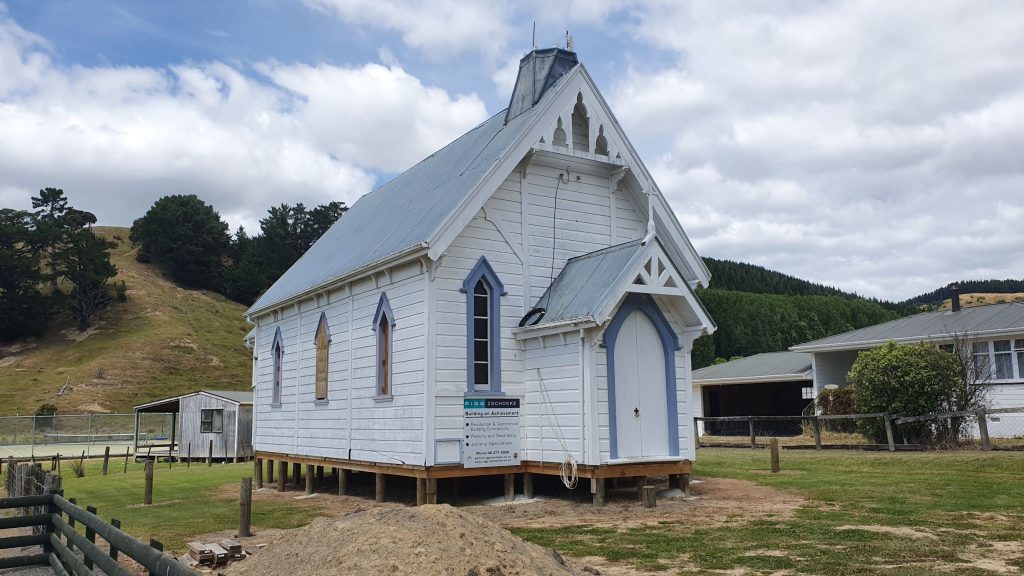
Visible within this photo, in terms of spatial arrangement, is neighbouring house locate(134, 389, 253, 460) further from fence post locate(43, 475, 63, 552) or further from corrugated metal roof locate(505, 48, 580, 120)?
fence post locate(43, 475, 63, 552)

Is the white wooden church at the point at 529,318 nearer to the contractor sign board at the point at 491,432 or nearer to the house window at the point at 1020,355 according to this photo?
the contractor sign board at the point at 491,432

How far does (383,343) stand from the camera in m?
17.5

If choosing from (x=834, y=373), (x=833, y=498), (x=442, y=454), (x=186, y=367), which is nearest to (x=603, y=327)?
(x=442, y=454)

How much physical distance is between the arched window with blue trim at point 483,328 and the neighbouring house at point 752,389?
84.3 feet

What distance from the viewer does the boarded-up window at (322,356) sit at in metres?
20.2

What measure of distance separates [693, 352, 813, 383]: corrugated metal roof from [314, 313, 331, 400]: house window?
24.7 meters

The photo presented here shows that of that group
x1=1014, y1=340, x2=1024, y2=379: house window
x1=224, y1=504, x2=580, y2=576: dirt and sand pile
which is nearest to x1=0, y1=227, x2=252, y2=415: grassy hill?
x1=1014, y1=340, x2=1024, y2=379: house window

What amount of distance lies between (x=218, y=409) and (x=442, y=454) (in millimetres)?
29314

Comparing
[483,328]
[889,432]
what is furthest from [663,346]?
[889,432]

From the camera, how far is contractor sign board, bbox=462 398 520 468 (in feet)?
52.1

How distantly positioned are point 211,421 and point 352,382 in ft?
85.4

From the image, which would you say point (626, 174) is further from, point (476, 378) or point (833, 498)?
point (833, 498)

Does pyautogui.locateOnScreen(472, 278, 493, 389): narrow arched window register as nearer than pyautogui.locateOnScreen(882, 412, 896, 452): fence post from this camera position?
Yes

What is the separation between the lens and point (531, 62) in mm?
20203
